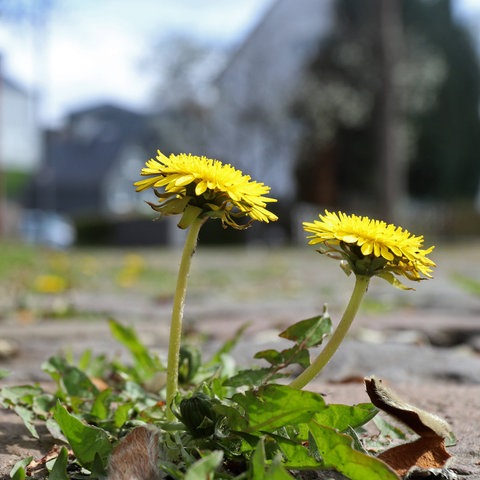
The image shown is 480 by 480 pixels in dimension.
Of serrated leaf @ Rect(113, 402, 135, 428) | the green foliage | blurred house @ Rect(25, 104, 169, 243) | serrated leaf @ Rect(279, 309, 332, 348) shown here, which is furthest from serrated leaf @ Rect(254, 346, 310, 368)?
blurred house @ Rect(25, 104, 169, 243)

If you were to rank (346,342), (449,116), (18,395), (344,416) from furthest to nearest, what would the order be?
(449,116) → (346,342) → (18,395) → (344,416)

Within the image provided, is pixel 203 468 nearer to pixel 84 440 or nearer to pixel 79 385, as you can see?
pixel 84 440

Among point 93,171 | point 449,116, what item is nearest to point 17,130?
point 93,171

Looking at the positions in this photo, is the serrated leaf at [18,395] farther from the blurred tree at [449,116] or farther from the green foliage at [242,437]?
the blurred tree at [449,116]

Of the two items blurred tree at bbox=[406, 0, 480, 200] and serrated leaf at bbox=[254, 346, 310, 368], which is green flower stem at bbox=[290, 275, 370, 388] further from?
blurred tree at bbox=[406, 0, 480, 200]

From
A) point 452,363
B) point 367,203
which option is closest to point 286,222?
point 367,203

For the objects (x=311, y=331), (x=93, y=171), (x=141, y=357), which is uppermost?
(x=93, y=171)

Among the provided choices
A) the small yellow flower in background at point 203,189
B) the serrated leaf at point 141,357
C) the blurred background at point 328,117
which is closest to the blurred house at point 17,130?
the blurred background at point 328,117
